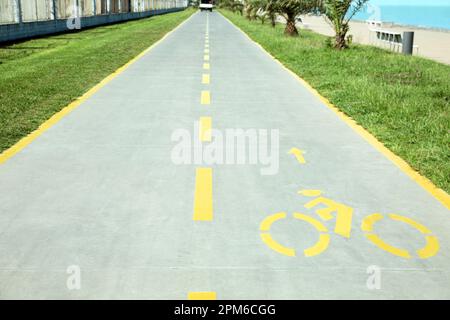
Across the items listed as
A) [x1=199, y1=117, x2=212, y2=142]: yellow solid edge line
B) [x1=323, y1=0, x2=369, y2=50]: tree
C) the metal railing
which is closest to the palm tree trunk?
[x1=323, y1=0, x2=369, y2=50]: tree

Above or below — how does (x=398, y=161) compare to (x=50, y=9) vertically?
below

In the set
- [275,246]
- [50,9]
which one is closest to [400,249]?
[275,246]

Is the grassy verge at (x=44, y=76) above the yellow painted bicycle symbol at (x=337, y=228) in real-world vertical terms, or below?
above

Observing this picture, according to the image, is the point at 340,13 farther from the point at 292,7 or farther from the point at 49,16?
the point at 49,16

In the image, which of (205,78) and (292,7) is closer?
(205,78)

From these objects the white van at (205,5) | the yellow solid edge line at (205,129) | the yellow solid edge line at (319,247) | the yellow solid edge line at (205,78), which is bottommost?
the yellow solid edge line at (319,247)

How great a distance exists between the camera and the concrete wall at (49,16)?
A: 26.8 meters

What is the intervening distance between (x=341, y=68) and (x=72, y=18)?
88.9 feet

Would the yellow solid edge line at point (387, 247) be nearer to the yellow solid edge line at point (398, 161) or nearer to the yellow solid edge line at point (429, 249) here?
the yellow solid edge line at point (429, 249)

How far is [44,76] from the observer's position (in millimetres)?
13742

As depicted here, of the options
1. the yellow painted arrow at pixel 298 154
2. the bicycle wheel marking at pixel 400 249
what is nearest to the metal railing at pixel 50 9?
the yellow painted arrow at pixel 298 154

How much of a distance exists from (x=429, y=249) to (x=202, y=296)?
2.02m

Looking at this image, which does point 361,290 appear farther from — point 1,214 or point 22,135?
point 22,135

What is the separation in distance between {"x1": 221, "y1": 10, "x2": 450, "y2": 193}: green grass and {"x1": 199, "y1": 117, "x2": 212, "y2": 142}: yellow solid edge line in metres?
2.60
